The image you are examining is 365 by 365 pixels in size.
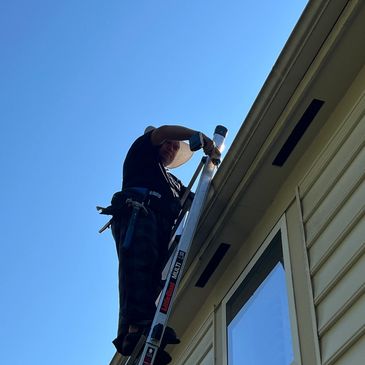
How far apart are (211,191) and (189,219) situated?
22.3 inches

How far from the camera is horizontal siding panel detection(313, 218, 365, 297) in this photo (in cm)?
331

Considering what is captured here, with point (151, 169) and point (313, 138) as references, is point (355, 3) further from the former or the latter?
point (151, 169)

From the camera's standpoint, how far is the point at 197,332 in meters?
5.45

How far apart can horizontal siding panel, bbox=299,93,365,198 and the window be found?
0.40m

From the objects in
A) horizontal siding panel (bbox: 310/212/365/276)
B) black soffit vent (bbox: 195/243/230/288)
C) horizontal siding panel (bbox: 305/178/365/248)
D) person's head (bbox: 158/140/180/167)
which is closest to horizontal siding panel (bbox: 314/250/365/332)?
horizontal siding panel (bbox: 310/212/365/276)

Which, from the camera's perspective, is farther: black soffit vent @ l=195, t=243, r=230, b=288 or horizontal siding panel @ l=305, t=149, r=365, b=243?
black soffit vent @ l=195, t=243, r=230, b=288

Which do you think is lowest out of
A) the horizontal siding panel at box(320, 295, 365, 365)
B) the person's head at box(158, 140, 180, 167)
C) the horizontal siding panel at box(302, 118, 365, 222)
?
the person's head at box(158, 140, 180, 167)

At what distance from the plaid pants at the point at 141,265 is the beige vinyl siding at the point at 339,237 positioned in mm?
1068

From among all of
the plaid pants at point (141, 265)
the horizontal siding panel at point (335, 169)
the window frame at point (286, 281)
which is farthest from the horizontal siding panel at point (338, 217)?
the plaid pants at point (141, 265)

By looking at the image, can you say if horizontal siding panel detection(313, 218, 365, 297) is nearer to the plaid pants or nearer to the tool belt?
the plaid pants

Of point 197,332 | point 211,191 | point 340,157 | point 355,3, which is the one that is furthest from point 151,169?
point 355,3

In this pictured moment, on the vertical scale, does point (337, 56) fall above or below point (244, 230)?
above

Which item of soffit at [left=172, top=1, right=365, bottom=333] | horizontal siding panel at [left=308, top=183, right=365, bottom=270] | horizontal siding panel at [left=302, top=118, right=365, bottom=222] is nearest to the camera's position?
horizontal siding panel at [left=308, top=183, right=365, bottom=270]

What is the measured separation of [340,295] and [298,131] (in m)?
1.34
